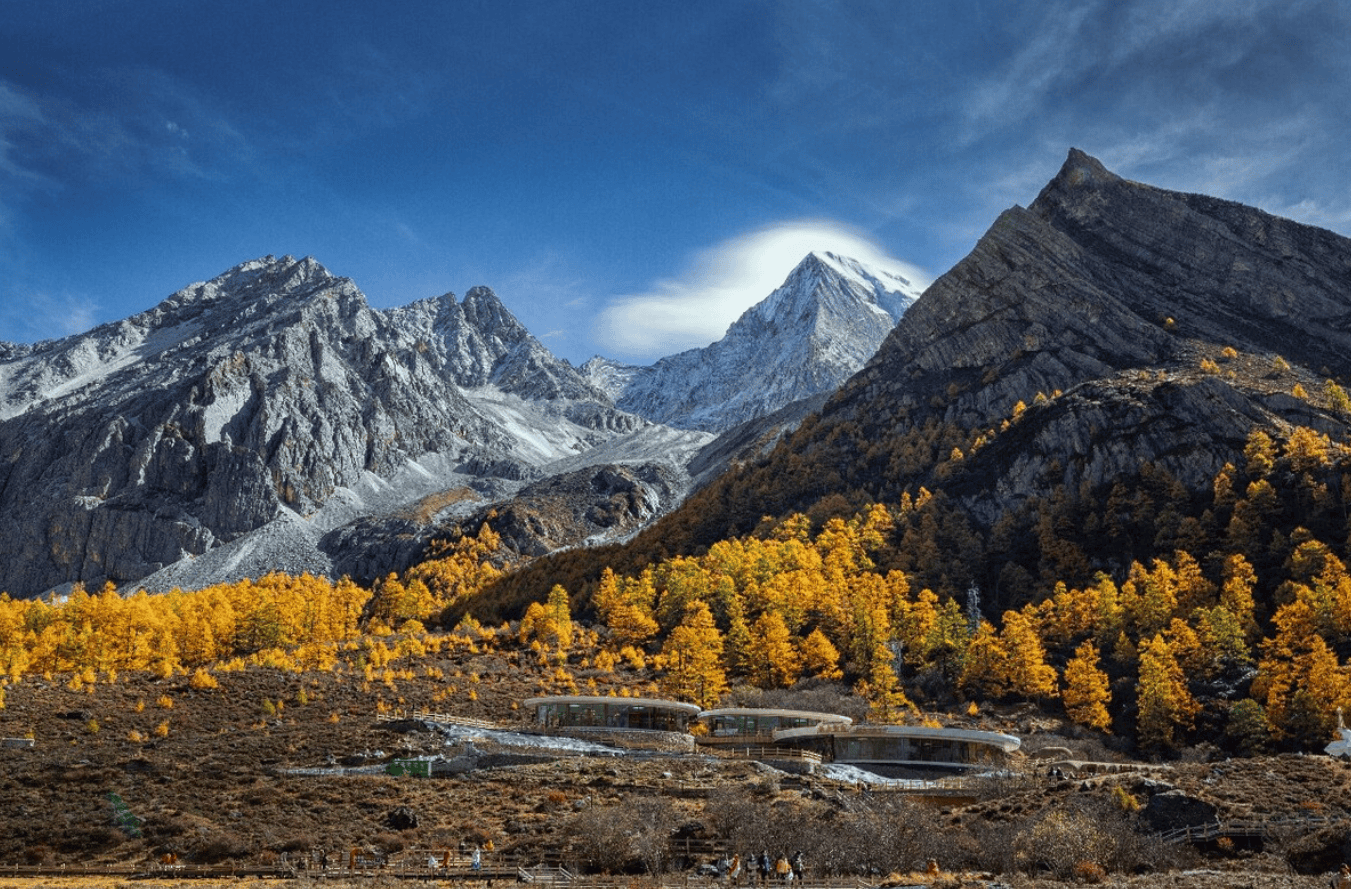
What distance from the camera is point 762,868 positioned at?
45.7 meters

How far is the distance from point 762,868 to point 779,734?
1260 inches

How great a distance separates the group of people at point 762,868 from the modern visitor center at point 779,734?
26756mm

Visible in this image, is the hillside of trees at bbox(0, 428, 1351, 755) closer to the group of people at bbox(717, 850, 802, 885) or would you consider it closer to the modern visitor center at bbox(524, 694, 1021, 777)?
the modern visitor center at bbox(524, 694, 1021, 777)

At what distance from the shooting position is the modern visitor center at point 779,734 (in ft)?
245

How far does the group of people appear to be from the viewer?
4378 centimetres

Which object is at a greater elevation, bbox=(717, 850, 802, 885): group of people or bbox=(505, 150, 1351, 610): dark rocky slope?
bbox=(505, 150, 1351, 610): dark rocky slope

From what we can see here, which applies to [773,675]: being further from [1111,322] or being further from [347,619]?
[1111,322]

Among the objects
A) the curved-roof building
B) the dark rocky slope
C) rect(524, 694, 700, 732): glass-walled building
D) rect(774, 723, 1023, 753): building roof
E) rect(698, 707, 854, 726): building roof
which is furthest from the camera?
the dark rocky slope

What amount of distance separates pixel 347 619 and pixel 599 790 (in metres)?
114

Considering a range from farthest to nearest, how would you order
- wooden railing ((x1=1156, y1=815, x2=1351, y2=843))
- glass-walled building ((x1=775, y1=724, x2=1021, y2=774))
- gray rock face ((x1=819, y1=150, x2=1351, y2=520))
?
gray rock face ((x1=819, y1=150, x2=1351, y2=520))
glass-walled building ((x1=775, y1=724, x2=1021, y2=774))
wooden railing ((x1=1156, y1=815, x2=1351, y2=843))

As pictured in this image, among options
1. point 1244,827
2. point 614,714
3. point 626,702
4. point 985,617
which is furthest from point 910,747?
point 985,617

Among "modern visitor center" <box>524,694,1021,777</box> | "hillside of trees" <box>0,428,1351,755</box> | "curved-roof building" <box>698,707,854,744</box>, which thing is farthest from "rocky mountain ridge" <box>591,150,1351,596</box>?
"modern visitor center" <box>524,694,1021,777</box>

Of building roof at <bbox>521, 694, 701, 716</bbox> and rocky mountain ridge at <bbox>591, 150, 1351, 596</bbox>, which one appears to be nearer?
building roof at <bbox>521, 694, 701, 716</bbox>

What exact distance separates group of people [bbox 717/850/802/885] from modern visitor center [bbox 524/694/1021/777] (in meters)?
26.8
